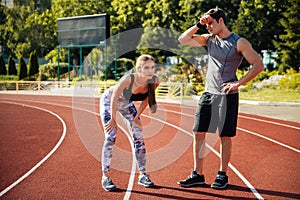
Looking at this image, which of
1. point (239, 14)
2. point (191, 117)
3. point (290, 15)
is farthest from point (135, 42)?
point (191, 117)

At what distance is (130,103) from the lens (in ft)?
15.4

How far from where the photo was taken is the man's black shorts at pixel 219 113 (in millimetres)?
4492

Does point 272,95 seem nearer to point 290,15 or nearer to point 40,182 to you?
point 290,15

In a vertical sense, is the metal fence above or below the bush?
below

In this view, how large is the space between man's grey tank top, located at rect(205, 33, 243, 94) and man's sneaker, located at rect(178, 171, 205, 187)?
3.68 ft

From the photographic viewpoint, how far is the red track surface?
4566mm

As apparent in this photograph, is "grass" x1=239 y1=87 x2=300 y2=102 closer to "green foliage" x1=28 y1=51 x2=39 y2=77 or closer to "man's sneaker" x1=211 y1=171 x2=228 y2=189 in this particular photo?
"man's sneaker" x1=211 y1=171 x2=228 y2=189

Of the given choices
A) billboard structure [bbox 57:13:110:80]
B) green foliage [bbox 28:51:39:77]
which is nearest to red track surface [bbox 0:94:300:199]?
billboard structure [bbox 57:13:110:80]

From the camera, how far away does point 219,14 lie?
4402 mm

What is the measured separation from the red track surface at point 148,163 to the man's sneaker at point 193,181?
10 centimetres

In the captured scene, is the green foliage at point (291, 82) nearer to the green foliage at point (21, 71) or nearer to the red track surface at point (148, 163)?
the red track surface at point (148, 163)

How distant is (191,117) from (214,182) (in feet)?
26.8

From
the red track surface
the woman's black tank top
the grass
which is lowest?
the red track surface

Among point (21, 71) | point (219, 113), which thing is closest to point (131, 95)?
point (219, 113)
